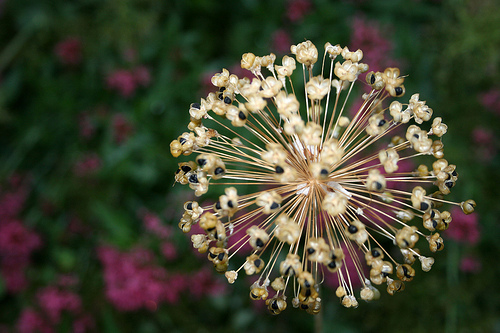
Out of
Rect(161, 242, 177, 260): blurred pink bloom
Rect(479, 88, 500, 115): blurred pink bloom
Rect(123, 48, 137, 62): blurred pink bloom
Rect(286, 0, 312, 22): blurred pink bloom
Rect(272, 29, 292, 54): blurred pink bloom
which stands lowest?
Rect(161, 242, 177, 260): blurred pink bloom

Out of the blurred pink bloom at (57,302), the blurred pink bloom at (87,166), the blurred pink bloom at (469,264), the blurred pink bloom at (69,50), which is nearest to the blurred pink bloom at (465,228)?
the blurred pink bloom at (469,264)

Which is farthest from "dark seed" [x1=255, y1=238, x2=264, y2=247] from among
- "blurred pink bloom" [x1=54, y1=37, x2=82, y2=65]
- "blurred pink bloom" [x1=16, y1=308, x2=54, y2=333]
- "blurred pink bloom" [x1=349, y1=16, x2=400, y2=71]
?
"blurred pink bloom" [x1=54, y1=37, x2=82, y2=65]

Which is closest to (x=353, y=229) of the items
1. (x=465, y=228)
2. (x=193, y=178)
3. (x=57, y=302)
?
(x=193, y=178)

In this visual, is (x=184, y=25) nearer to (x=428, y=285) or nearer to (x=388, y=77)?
(x=388, y=77)

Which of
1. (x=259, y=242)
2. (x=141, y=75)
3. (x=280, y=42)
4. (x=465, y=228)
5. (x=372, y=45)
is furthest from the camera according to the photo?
(x=141, y=75)

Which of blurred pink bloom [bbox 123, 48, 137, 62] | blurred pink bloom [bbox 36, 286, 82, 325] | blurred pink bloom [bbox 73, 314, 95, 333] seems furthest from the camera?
blurred pink bloom [bbox 123, 48, 137, 62]

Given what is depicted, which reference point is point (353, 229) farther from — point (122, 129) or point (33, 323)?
point (33, 323)

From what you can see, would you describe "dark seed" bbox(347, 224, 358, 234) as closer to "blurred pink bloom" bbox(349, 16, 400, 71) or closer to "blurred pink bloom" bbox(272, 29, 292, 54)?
"blurred pink bloom" bbox(349, 16, 400, 71)

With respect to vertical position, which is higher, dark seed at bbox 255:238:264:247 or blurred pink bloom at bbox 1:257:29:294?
blurred pink bloom at bbox 1:257:29:294
